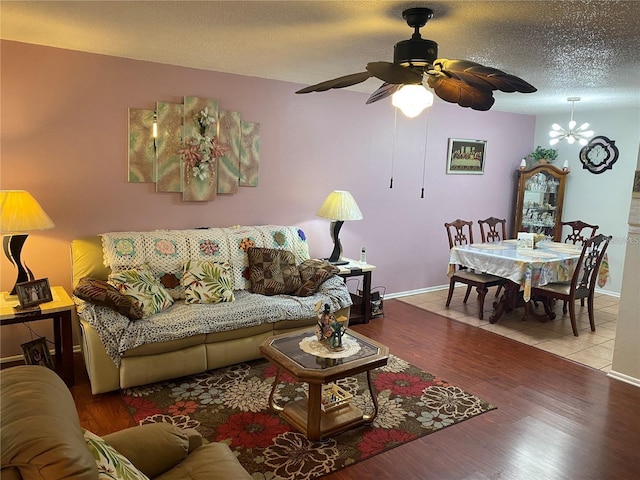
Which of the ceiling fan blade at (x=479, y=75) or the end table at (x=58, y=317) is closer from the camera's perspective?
the ceiling fan blade at (x=479, y=75)

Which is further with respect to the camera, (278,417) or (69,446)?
(278,417)

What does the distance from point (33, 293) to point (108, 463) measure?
7.13ft

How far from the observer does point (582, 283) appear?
4.58 meters

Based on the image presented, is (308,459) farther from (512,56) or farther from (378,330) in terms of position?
(512,56)

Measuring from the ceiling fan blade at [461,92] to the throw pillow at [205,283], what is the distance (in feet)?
7.10

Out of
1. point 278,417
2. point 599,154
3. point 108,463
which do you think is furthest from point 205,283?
point 599,154

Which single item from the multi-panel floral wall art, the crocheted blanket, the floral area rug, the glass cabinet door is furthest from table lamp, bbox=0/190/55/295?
the glass cabinet door

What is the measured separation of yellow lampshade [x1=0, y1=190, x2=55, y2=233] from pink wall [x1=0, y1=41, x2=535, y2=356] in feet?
1.32

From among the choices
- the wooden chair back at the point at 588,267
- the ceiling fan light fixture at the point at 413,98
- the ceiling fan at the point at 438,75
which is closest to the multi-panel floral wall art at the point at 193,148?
the ceiling fan at the point at 438,75

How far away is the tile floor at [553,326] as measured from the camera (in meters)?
4.04

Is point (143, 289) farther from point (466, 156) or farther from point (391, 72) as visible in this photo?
point (466, 156)

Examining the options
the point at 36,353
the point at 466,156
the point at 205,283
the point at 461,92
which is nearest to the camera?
the point at 461,92

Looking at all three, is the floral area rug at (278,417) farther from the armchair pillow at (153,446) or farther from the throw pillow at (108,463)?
the throw pillow at (108,463)

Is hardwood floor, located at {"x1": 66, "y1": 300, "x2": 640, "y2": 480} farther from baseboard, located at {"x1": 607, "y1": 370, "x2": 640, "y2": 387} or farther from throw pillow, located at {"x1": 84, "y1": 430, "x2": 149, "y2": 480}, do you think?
throw pillow, located at {"x1": 84, "y1": 430, "x2": 149, "y2": 480}
